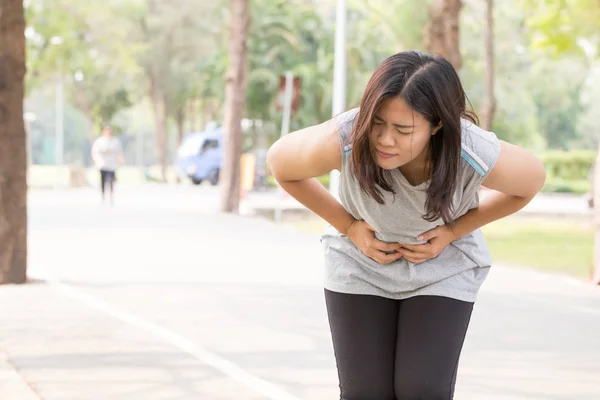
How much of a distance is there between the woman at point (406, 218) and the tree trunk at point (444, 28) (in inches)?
555

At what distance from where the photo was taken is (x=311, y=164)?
3.72 meters

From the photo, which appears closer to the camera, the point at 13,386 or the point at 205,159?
the point at 13,386

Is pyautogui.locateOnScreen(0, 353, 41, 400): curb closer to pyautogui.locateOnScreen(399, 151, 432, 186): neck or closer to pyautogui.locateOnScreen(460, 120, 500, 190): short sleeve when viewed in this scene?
pyautogui.locateOnScreen(399, 151, 432, 186): neck

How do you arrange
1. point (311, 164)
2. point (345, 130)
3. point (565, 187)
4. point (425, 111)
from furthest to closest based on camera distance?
1. point (565, 187)
2. point (311, 164)
3. point (345, 130)
4. point (425, 111)

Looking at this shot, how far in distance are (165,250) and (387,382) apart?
10299mm

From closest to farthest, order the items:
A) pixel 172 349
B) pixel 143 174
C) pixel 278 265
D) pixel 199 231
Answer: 1. pixel 172 349
2. pixel 278 265
3. pixel 199 231
4. pixel 143 174

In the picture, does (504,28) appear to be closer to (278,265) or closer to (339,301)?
(278,265)

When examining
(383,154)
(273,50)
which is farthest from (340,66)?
(273,50)

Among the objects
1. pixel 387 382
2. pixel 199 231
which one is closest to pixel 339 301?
pixel 387 382

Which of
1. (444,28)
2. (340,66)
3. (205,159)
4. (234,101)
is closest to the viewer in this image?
(444,28)

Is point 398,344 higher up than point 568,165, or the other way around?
point 398,344

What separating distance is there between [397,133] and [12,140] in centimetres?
703

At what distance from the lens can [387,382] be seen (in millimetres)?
3871

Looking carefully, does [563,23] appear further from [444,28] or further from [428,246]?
[428,246]
